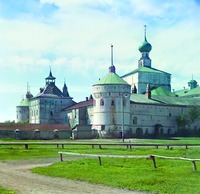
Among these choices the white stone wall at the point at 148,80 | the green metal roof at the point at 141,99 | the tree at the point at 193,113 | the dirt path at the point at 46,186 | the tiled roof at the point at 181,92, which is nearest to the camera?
the dirt path at the point at 46,186

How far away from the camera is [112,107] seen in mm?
86500

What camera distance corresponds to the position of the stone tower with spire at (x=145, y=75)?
11412 cm

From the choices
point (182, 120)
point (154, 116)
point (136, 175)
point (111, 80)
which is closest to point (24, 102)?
point (111, 80)

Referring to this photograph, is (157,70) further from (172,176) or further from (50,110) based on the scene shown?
(172,176)

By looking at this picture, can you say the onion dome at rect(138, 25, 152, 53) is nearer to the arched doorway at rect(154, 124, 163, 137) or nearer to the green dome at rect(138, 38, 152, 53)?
the green dome at rect(138, 38, 152, 53)

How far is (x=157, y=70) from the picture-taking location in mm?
119312

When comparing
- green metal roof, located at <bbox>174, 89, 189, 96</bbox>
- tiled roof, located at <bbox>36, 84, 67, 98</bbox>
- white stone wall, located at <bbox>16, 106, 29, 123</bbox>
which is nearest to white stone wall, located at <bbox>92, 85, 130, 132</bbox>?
tiled roof, located at <bbox>36, 84, 67, 98</bbox>

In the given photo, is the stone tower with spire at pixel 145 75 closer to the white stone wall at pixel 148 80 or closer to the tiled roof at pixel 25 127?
the white stone wall at pixel 148 80

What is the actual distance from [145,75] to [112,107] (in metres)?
31.5

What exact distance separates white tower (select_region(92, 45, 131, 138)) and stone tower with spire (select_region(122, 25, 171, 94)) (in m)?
25.2

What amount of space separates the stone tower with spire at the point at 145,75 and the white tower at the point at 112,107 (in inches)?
992

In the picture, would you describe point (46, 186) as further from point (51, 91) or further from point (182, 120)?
point (51, 91)

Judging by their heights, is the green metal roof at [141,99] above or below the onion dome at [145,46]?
below

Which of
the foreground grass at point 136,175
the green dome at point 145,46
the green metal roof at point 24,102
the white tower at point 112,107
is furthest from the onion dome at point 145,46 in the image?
the foreground grass at point 136,175
